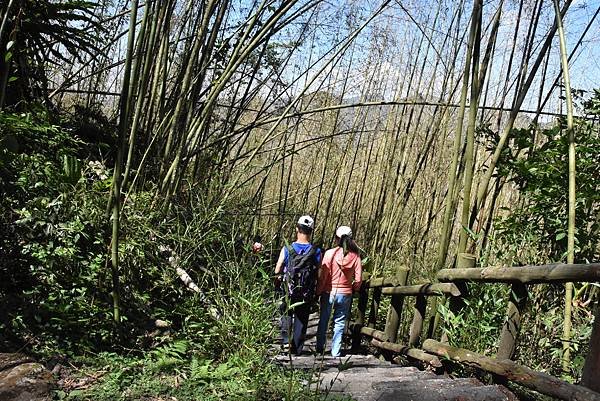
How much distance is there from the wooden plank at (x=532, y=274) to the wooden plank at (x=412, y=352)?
0.35m

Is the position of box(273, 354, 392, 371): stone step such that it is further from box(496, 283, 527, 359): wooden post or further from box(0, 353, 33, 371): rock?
box(0, 353, 33, 371): rock

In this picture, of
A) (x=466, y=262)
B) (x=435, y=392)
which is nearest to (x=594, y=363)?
(x=435, y=392)

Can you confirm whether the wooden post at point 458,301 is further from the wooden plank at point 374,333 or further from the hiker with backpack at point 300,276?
the wooden plank at point 374,333

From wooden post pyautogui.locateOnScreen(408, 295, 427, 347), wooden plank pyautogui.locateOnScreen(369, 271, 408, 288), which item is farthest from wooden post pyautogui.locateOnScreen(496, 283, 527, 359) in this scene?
wooden plank pyautogui.locateOnScreen(369, 271, 408, 288)

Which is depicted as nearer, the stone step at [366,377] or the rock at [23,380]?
the rock at [23,380]

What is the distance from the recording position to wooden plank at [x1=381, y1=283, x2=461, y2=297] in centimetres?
248

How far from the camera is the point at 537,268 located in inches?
75.0

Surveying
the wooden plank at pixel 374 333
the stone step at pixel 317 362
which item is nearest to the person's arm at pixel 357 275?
the wooden plank at pixel 374 333

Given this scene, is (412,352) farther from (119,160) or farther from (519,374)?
(119,160)

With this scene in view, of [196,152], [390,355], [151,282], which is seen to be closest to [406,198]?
[390,355]

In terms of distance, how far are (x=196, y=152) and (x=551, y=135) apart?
1652 millimetres

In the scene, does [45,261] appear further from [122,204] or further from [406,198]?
[406,198]

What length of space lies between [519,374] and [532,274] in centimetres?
31

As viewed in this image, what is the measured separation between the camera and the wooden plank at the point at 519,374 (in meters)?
1.54
